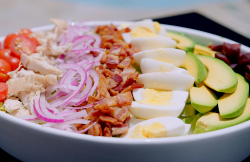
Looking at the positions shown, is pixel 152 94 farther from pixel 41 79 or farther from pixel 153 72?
pixel 41 79

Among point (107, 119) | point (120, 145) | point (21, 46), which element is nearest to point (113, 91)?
point (107, 119)

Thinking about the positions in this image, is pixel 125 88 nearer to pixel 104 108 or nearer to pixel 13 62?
pixel 104 108

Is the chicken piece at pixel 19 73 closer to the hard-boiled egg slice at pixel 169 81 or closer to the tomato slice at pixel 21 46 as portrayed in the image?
the tomato slice at pixel 21 46

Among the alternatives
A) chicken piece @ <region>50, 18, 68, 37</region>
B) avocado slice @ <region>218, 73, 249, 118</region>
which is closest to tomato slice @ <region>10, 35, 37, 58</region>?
chicken piece @ <region>50, 18, 68, 37</region>

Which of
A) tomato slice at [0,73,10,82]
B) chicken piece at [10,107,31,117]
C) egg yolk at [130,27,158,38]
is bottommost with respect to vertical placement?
chicken piece at [10,107,31,117]

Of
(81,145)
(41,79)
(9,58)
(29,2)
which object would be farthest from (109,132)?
(29,2)

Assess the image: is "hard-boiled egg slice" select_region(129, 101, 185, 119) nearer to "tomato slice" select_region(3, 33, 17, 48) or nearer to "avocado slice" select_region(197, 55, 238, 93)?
"avocado slice" select_region(197, 55, 238, 93)
